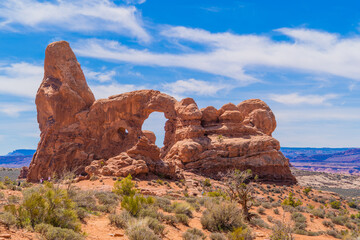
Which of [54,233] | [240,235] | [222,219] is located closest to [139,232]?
[54,233]

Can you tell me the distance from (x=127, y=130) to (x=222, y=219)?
27.6 metres

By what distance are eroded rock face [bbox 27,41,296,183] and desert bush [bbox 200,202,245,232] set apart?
69.4 feet

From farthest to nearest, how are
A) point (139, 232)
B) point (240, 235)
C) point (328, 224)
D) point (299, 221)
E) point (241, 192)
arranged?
point (328, 224) < point (299, 221) < point (241, 192) < point (240, 235) < point (139, 232)

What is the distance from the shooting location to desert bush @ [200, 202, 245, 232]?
12.0 meters

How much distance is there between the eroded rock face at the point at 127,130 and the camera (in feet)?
113

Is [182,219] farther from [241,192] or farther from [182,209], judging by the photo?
[241,192]

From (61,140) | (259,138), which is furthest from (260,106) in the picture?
(61,140)

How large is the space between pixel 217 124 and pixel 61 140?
2146cm

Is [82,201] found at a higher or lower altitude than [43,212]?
lower

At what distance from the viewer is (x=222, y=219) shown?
1208 cm

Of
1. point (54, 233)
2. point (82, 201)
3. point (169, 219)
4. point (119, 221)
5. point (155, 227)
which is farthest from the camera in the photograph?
point (82, 201)

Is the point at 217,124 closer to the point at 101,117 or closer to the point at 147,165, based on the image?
the point at 147,165

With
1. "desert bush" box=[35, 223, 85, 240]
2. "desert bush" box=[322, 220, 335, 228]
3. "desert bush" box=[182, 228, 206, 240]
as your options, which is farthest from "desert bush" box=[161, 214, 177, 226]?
"desert bush" box=[322, 220, 335, 228]

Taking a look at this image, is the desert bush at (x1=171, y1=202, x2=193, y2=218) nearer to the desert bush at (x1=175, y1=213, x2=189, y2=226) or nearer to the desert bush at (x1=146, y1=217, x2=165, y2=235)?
the desert bush at (x1=175, y1=213, x2=189, y2=226)
